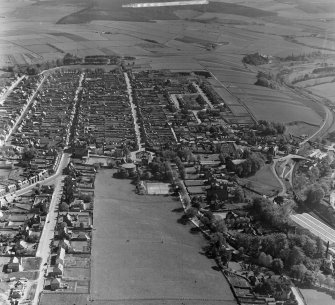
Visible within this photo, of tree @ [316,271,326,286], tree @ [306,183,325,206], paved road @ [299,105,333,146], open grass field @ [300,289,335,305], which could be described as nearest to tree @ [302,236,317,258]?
tree @ [316,271,326,286]

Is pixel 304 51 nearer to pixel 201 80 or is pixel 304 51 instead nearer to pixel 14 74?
pixel 201 80

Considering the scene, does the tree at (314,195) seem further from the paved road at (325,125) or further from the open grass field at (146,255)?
the paved road at (325,125)

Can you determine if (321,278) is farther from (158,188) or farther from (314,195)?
(158,188)

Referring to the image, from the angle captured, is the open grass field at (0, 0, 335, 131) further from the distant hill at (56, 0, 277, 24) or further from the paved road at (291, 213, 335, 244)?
the paved road at (291, 213, 335, 244)

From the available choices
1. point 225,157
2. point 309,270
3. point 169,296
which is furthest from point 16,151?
point 309,270

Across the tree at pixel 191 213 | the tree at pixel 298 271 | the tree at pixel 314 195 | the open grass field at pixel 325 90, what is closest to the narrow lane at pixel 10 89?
the tree at pixel 191 213
